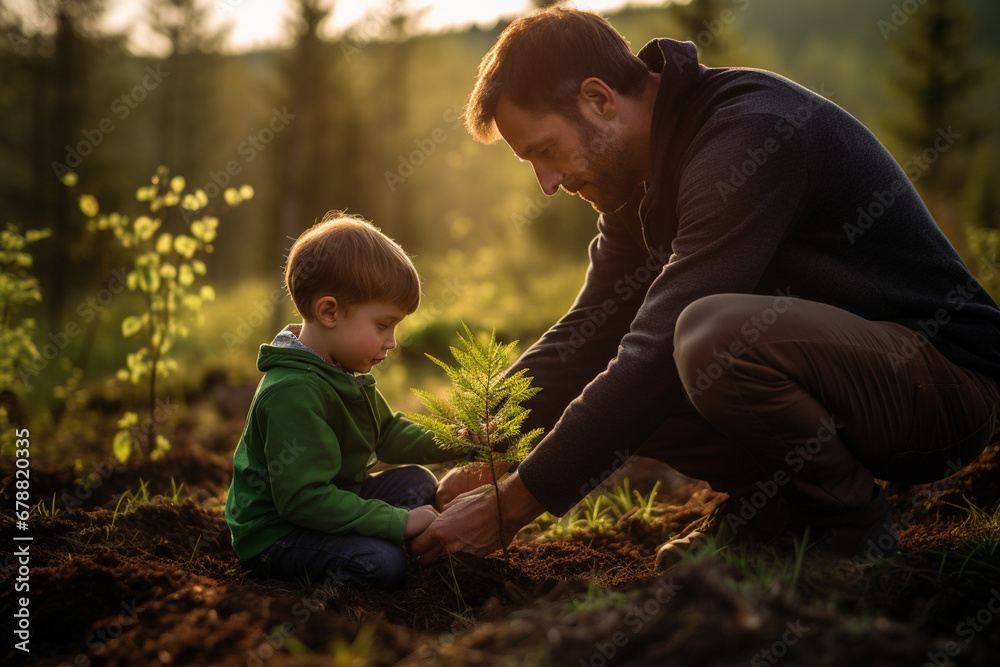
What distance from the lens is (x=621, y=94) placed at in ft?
9.29

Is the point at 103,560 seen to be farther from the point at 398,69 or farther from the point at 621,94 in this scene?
the point at 398,69

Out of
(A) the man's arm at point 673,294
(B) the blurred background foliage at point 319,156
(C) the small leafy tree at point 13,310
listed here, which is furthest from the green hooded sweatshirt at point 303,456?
(B) the blurred background foliage at point 319,156

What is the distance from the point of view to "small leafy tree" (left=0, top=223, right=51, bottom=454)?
13.1 feet

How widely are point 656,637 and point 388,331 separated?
1741mm

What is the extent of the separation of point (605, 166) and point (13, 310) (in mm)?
4019

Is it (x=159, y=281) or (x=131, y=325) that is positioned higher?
(x=159, y=281)

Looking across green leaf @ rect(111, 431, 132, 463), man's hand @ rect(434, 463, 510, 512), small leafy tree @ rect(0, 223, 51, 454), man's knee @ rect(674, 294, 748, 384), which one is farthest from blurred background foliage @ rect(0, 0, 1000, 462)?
man's knee @ rect(674, 294, 748, 384)

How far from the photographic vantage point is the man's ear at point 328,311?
266 cm

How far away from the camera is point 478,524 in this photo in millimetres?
2482

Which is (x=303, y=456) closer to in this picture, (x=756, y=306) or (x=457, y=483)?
(x=457, y=483)

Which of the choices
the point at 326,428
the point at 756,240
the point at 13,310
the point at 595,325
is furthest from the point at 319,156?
the point at 756,240

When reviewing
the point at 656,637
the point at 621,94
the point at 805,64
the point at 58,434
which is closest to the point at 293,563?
the point at 656,637

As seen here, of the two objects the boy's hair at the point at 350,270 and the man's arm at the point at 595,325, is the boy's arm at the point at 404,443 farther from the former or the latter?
the boy's hair at the point at 350,270

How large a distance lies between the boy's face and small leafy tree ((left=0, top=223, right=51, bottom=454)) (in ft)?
7.95
